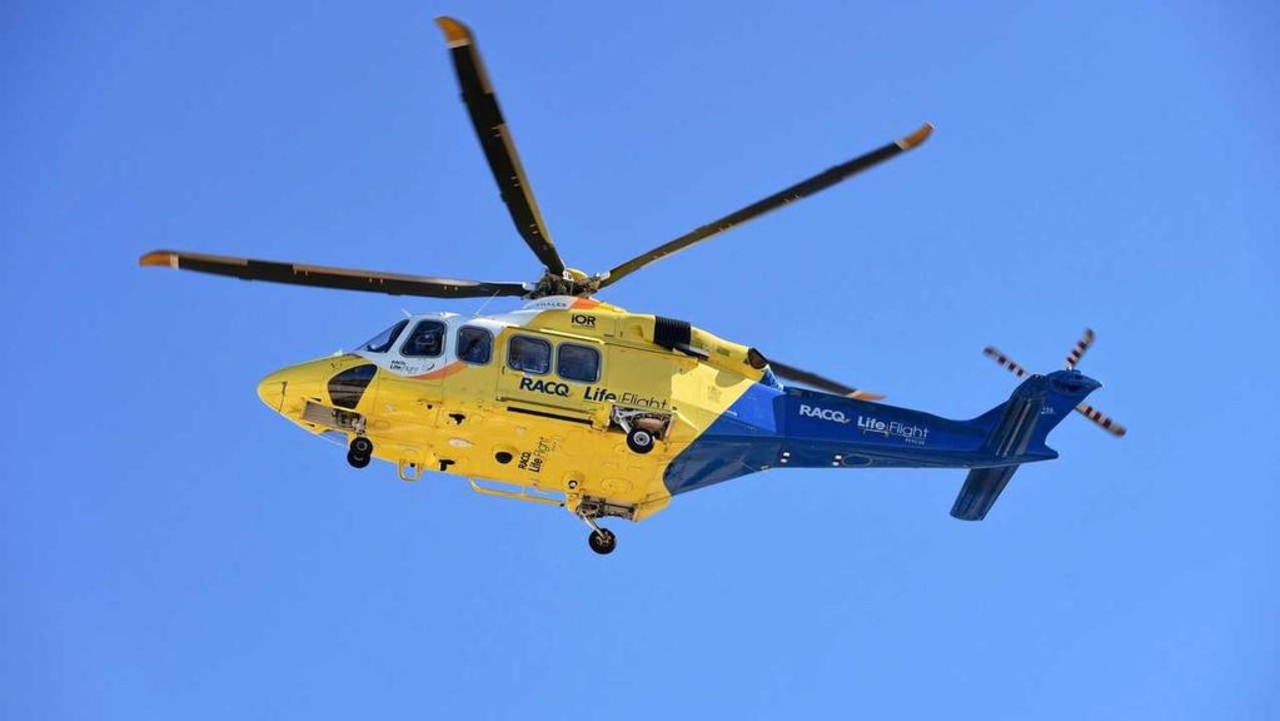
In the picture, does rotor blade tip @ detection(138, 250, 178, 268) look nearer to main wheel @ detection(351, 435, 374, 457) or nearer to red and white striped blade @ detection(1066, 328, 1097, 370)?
main wheel @ detection(351, 435, 374, 457)

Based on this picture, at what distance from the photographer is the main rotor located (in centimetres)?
1605

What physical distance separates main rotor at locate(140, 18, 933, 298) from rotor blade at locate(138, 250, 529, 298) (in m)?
0.01

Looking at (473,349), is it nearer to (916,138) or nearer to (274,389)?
(274,389)

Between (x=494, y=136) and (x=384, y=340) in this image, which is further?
(x=384, y=340)

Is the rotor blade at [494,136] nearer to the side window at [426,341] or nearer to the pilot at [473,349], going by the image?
the pilot at [473,349]

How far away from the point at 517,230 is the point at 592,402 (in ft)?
7.93

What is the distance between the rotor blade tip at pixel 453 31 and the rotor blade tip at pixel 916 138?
5742 millimetres

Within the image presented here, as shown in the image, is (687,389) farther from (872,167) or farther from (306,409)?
(306,409)

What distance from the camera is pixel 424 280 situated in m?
18.4

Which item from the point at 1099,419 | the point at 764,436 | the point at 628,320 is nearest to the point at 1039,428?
the point at 1099,419

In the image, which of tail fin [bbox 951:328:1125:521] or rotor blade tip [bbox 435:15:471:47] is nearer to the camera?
rotor blade tip [bbox 435:15:471:47]

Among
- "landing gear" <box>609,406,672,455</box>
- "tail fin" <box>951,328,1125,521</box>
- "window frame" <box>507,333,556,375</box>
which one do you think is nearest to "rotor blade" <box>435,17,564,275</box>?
"window frame" <box>507,333,556,375</box>

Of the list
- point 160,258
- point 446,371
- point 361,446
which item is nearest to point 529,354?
point 446,371

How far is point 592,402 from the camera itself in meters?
18.7
